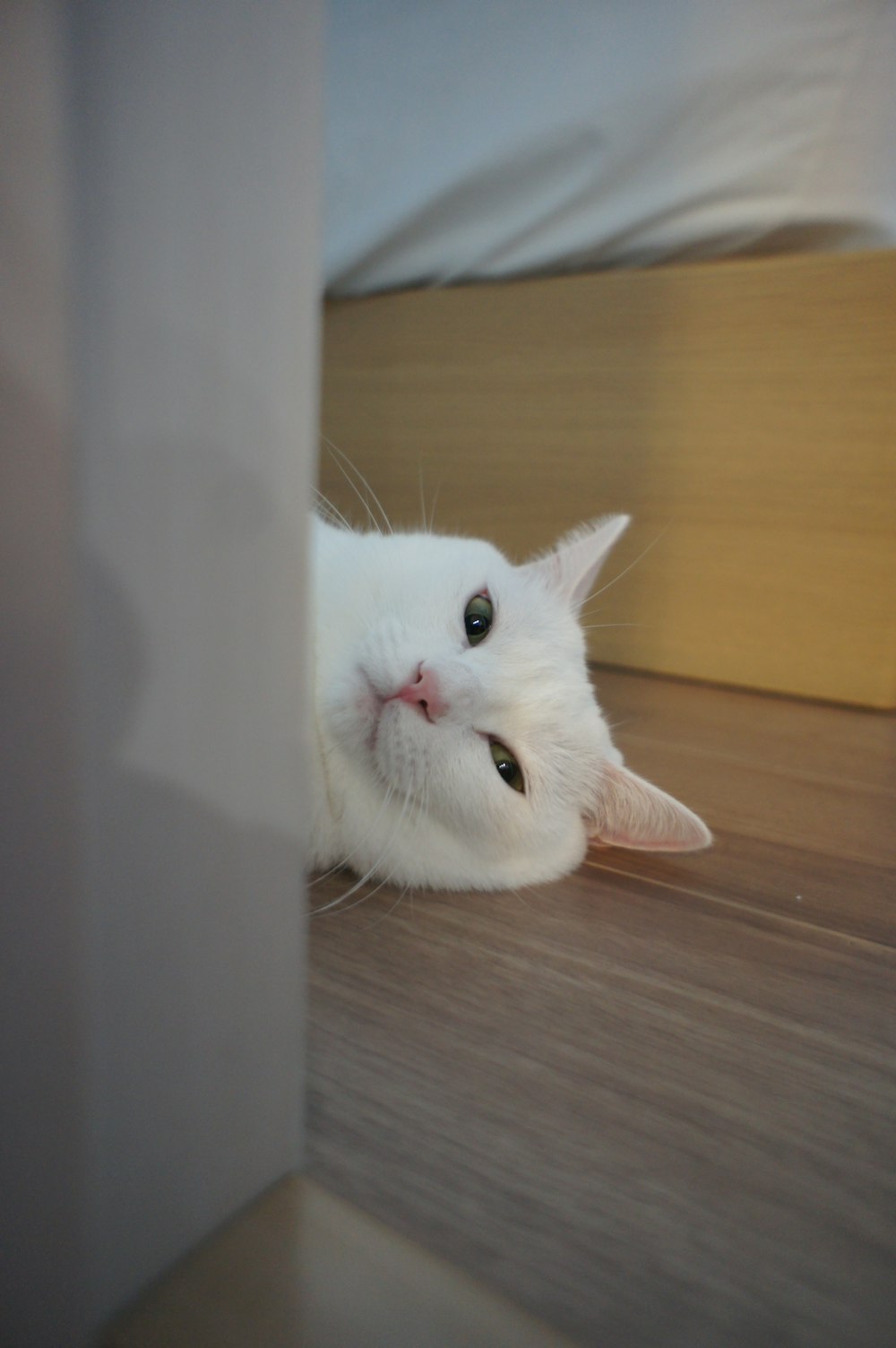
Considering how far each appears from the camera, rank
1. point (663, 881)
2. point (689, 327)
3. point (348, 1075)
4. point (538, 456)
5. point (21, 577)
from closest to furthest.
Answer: point (21, 577), point (348, 1075), point (663, 881), point (689, 327), point (538, 456)

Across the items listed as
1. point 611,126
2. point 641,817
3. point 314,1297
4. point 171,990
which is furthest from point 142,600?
point 611,126

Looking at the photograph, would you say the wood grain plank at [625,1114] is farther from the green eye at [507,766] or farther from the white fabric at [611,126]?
the white fabric at [611,126]

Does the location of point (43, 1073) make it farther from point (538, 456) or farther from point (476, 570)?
point (538, 456)

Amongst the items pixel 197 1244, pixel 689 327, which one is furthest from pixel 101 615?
pixel 689 327

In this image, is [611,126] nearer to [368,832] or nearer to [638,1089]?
[368,832]

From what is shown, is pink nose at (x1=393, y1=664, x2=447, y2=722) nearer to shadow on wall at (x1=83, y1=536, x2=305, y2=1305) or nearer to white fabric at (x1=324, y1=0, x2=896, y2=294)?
shadow on wall at (x1=83, y1=536, x2=305, y2=1305)

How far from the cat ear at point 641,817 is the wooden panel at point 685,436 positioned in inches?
32.0

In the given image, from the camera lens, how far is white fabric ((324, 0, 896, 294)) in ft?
4.15

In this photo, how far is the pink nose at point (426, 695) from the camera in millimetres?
721

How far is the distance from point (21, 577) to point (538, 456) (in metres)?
1.47

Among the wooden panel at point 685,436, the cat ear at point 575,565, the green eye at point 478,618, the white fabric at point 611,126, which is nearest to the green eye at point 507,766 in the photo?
the green eye at point 478,618

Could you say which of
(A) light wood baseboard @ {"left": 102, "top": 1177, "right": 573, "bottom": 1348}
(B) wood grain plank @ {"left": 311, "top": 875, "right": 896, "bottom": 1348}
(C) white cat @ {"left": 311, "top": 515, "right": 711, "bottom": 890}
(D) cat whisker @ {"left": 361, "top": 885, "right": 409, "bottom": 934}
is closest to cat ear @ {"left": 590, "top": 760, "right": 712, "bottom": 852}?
(C) white cat @ {"left": 311, "top": 515, "right": 711, "bottom": 890}

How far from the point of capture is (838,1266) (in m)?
0.37

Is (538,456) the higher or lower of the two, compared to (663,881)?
higher
